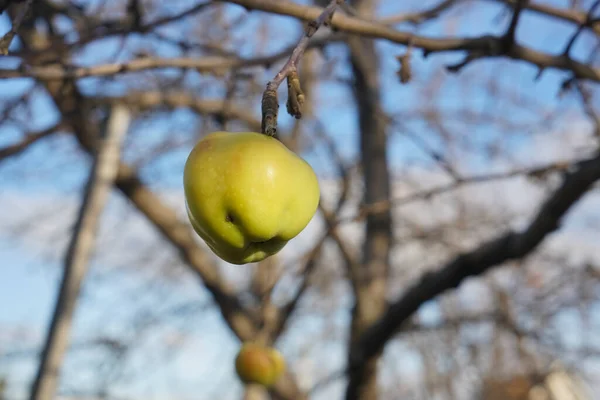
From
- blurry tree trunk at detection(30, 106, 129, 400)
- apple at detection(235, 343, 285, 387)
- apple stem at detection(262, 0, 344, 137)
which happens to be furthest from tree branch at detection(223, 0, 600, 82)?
blurry tree trunk at detection(30, 106, 129, 400)

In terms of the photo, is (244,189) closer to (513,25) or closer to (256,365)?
(513,25)

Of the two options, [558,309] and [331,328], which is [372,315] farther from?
[331,328]

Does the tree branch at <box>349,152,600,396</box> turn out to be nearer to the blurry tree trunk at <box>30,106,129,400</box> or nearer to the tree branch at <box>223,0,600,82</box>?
the tree branch at <box>223,0,600,82</box>

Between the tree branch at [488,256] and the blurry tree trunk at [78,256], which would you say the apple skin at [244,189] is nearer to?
the tree branch at [488,256]

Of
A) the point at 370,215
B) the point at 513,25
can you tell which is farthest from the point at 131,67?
the point at 370,215

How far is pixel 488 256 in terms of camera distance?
1.77 m

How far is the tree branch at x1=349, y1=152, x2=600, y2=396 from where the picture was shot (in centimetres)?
152

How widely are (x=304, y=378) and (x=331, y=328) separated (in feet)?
3.70

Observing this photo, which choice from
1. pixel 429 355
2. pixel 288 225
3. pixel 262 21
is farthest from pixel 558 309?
pixel 288 225

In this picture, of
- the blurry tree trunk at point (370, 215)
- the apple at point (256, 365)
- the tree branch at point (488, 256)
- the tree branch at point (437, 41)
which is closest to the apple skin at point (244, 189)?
the tree branch at point (437, 41)

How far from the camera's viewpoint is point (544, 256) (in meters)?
4.15

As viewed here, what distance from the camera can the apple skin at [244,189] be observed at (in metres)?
0.73

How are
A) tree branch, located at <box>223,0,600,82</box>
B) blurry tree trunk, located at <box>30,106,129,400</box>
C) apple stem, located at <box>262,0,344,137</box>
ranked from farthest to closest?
1. blurry tree trunk, located at <box>30,106,129,400</box>
2. tree branch, located at <box>223,0,600,82</box>
3. apple stem, located at <box>262,0,344,137</box>

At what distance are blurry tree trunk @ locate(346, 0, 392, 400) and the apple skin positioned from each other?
1.58 m
